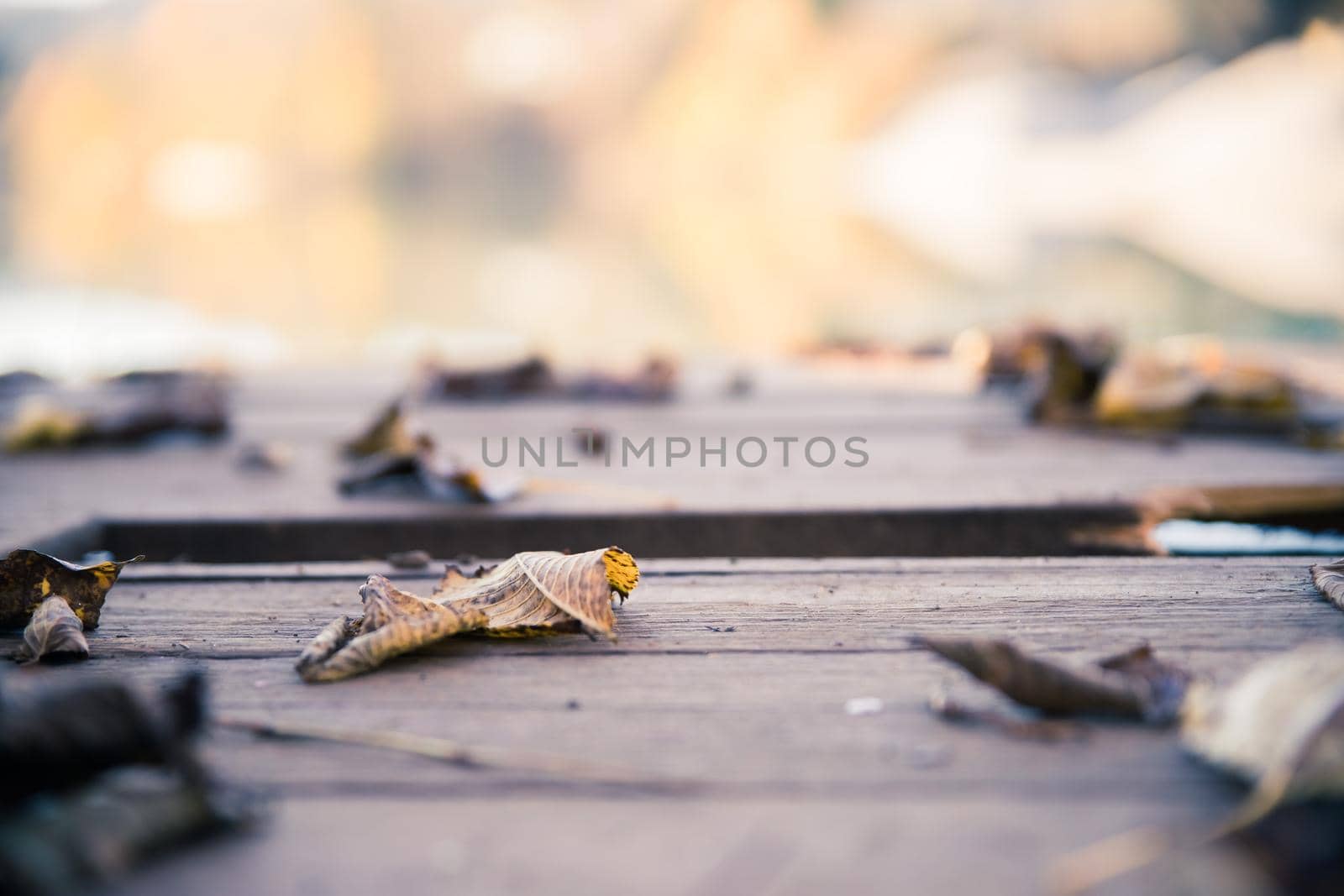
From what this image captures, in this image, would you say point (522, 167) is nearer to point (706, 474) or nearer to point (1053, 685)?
point (706, 474)

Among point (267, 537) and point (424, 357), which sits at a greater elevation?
point (424, 357)

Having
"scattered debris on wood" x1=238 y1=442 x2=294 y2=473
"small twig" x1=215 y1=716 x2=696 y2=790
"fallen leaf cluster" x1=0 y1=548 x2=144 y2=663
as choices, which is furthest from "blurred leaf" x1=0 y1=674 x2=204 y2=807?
"scattered debris on wood" x1=238 y1=442 x2=294 y2=473

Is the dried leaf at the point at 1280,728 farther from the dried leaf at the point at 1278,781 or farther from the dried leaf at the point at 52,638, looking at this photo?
the dried leaf at the point at 52,638

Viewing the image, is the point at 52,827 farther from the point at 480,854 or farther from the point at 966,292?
the point at 966,292

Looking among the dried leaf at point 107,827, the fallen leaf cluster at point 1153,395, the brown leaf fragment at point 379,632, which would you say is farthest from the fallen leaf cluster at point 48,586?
the fallen leaf cluster at point 1153,395

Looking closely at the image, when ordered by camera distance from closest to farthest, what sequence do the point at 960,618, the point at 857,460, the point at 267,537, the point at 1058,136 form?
the point at 960,618
the point at 267,537
the point at 857,460
the point at 1058,136

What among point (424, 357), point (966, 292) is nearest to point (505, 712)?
point (424, 357)

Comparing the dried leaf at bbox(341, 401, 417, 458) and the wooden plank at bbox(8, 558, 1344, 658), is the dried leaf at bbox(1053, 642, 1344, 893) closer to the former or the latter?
the wooden plank at bbox(8, 558, 1344, 658)
